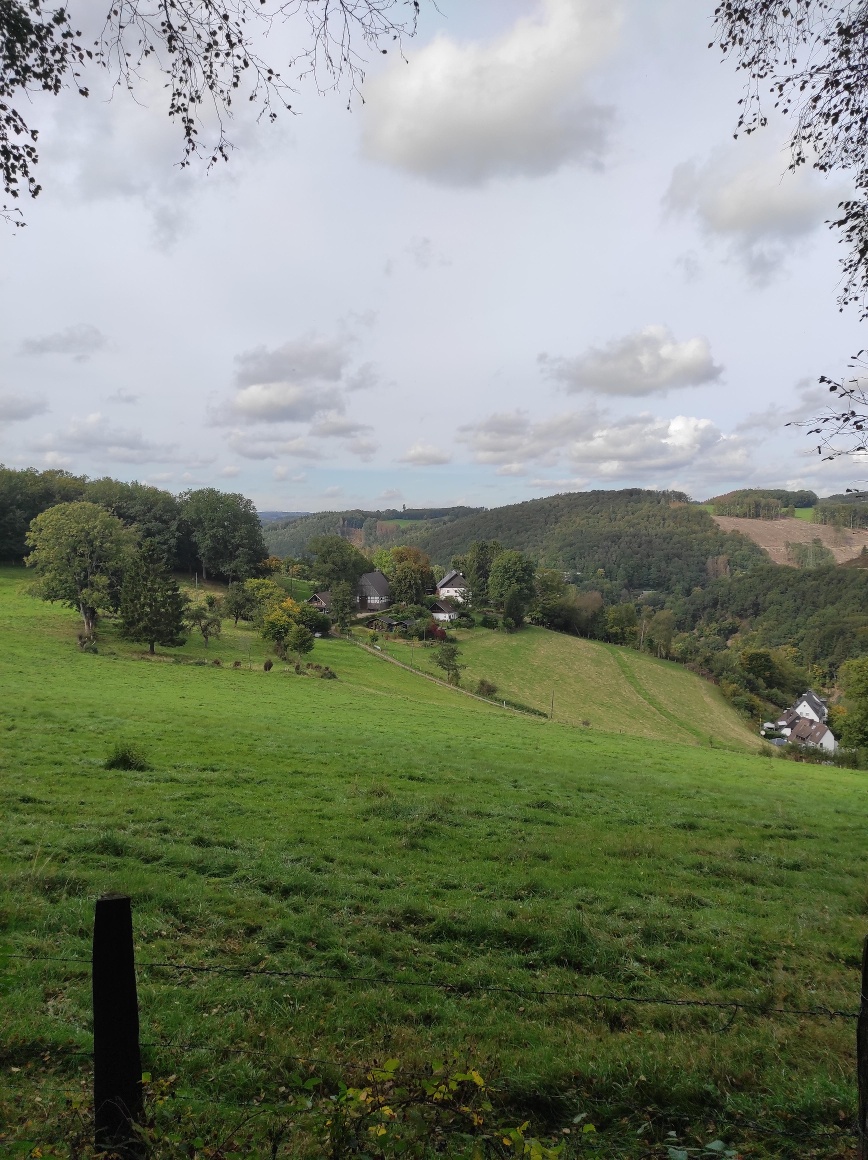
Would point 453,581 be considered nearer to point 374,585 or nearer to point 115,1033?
point 374,585

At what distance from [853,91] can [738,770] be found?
2265cm

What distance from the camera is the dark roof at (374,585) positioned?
91250mm

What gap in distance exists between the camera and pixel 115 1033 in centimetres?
303

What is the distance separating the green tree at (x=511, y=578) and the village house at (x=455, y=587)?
32.1ft

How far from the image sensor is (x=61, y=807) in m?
10.3

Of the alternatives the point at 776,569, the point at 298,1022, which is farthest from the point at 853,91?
the point at 776,569

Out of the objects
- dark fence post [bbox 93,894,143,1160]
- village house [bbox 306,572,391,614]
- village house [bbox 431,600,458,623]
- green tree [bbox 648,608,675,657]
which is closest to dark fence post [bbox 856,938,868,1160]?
dark fence post [bbox 93,894,143,1160]

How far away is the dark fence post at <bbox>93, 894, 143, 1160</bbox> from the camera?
9.68 ft

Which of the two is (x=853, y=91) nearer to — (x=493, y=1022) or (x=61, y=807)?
(x=493, y=1022)

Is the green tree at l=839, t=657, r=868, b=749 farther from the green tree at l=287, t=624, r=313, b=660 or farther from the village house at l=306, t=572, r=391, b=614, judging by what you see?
the village house at l=306, t=572, r=391, b=614

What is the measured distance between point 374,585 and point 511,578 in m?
20.4

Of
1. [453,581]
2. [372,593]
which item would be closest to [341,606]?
[372,593]

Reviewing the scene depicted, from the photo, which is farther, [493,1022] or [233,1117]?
[493,1022]

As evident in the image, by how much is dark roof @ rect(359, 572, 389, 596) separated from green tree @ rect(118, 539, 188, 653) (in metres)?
47.2
